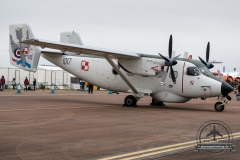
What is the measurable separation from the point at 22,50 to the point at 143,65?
386 inches

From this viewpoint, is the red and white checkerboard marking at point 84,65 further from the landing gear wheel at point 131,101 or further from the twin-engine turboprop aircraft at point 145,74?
the landing gear wheel at point 131,101

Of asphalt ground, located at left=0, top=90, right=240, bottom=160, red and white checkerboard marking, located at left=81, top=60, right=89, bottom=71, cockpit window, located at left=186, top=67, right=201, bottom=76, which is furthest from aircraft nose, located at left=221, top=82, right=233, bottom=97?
red and white checkerboard marking, located at left=81, top=60, right=89, bottom=71

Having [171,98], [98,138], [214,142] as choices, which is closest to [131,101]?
[171,98]

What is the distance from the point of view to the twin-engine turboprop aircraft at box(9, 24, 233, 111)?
21438 mm

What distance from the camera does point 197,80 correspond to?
71.7 ft

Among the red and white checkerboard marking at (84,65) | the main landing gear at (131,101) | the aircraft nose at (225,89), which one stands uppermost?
the red and white checkerboard marking at (84,65)

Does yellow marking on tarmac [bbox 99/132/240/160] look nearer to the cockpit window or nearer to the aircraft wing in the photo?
the aircraft wing

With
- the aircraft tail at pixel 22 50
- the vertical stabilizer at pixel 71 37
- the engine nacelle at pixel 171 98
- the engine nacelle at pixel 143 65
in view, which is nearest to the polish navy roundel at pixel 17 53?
the aircraft tail at pixel 22 50

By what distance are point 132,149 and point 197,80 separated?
13150 mm

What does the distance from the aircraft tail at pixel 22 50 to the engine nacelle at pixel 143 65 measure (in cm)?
712

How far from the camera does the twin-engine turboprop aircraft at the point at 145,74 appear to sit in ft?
70.3

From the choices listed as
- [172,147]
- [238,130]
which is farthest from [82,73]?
[172,147]

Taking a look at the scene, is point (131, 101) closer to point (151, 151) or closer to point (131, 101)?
point (131, 101)

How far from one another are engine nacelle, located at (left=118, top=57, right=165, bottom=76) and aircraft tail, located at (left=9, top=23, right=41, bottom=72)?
23.3 ft
